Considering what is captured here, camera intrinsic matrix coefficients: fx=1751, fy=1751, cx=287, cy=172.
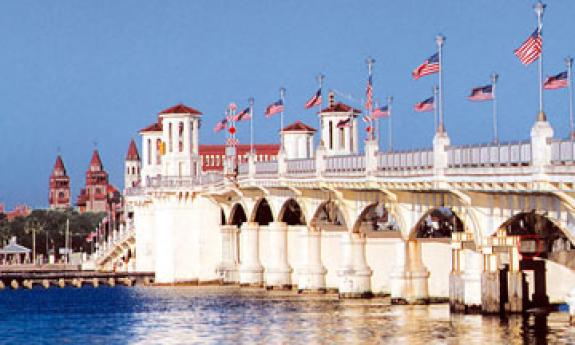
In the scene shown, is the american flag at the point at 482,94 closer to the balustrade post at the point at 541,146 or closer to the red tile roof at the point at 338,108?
the balustrade post at the point at 541,146

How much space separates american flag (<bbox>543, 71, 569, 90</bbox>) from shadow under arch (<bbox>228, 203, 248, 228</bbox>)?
6445 cm

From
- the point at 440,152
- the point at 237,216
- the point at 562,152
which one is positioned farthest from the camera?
the point at 237,216

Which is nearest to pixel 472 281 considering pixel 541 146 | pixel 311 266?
pixel 541 146

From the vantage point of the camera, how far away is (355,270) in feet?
360

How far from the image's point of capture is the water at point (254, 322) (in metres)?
80.0

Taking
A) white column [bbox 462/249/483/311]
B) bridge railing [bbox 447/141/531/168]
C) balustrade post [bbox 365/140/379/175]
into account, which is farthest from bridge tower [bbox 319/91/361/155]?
bridge railing [bbox 447/141/531/168]

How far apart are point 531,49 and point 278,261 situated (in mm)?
58978

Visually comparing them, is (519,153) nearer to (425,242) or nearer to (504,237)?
(504,237)

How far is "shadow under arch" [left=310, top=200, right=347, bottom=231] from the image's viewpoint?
390 ft

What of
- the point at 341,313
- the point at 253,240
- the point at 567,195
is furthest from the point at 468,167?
the point at 253,240

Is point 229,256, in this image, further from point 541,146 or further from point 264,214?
point 541,146

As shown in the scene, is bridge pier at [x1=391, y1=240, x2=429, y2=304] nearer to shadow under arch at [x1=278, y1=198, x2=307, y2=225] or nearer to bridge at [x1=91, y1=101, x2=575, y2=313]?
bridge at [x1=91, y1=101, x2=575, y2=313]

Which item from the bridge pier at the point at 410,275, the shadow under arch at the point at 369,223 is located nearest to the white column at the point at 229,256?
the shadow under arch at the point at 369,223

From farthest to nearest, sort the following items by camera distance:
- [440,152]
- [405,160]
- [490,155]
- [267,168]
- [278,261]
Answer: [278,261], [267,168], [405,160], [440,152], [490,155]
